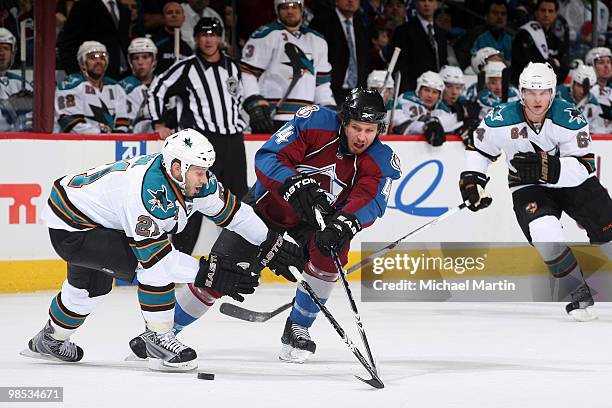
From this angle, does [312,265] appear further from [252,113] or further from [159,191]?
[252,113]

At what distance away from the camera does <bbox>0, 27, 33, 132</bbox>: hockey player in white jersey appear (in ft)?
24.5

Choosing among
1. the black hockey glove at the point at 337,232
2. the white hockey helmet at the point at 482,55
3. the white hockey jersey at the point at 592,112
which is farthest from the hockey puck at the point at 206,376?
the white hockey jersey at the point at 592,112

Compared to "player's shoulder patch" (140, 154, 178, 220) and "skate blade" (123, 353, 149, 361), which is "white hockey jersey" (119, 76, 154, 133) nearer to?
"skate blade" (123, 353, 149, 361)

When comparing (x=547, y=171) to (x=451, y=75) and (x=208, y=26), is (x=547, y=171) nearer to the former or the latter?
(x=208, y=26)

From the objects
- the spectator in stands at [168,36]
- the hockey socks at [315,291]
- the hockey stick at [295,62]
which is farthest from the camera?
the spectator in stands at [168,36]

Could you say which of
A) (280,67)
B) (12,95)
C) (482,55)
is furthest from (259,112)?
(482,55)

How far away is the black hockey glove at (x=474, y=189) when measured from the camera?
6.70 meters

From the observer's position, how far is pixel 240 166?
24.9 feet

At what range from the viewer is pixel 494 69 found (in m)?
9.09

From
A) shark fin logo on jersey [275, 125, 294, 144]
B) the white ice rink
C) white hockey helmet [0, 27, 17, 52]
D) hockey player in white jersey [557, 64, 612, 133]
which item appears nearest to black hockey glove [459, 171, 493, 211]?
the white ice rink

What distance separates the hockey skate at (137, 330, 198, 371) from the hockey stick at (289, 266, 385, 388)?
49cm

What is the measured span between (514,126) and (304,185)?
184cm

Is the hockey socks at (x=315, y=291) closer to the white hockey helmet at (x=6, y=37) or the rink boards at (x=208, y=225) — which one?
the rink boards at (x=208, y=225)

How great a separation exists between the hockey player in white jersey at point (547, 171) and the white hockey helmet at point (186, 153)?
2227mm
